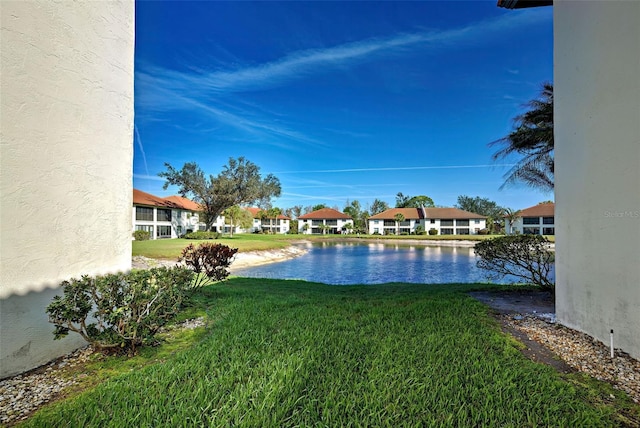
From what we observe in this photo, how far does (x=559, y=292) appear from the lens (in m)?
4.83

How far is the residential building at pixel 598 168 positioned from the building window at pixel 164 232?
140 feet

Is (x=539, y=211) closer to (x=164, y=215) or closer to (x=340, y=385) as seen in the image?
(x=164, y=215)

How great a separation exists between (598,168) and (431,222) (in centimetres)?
5938

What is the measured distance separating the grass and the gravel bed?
400 mm

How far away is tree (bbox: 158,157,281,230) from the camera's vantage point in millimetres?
37188

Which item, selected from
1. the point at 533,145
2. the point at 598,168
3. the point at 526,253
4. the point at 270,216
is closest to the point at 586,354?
the point at 598,168

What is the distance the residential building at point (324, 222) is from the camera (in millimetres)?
68562

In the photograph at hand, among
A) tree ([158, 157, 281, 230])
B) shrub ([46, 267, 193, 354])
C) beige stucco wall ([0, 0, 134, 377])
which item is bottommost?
shrub ([46, 267, 193, 354])

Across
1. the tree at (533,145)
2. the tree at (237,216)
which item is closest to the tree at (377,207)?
the tree at (237,216)

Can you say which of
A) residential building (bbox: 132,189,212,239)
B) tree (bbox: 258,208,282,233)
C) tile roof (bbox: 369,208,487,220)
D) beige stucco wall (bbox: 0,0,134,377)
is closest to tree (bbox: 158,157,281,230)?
residential building (bbox: 132,189,212,239)

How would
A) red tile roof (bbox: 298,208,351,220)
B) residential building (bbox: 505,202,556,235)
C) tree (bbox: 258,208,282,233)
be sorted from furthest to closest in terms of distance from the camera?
1. red tile roof (bbox: 298,208,351,220)
2. tree (bbox: 258,208,282,233)
3. residential building (bbox: 505,202,556,235)

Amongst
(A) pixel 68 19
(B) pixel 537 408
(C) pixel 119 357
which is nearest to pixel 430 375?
(B) pixel 537 408

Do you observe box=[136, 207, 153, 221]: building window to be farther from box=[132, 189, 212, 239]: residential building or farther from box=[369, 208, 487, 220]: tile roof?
box=[369, 208, 487, 220]: tile roof

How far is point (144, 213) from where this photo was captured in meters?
37.1
